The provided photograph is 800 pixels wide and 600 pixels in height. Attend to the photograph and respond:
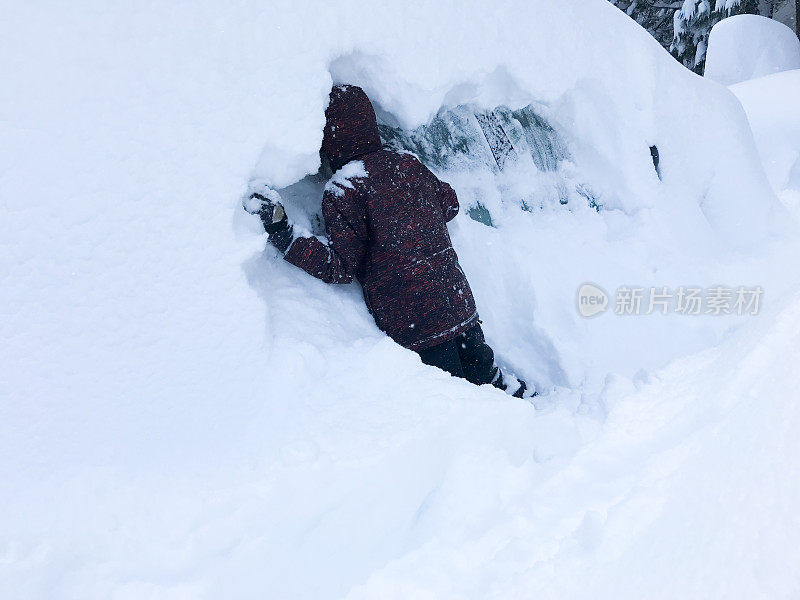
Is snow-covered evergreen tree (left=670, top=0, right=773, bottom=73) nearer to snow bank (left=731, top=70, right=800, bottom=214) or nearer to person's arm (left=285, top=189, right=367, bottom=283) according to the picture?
snow bank (left=731, top=70, right=800, bottom=214)

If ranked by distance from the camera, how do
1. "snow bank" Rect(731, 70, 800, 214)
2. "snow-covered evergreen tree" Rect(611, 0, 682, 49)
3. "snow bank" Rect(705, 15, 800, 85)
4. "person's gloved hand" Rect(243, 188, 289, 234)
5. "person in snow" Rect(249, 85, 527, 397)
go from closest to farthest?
"person's gloved hand" Rect(243, 188, 289, 234) < "person in snow" Rect(249, 85, 527, 397) < "snow bank" Rect(731, 70, 800, 214) < "snow bank" Rect(705, 15, 800, 85) < "snow-covered evergreen tree" Rect(611, 0, 682, 49)

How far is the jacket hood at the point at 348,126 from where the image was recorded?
87.0 inches

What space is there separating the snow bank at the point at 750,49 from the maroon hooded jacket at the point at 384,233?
7341 millimetres

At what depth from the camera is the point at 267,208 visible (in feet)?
6.46

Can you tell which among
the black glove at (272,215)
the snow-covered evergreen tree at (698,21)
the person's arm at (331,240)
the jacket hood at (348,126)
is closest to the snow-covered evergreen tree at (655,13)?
the snow-covered evergreen tree at (698,21)

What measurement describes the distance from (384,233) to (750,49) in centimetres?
772

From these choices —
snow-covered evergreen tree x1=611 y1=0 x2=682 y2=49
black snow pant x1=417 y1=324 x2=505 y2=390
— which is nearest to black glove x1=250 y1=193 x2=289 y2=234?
black snow pant x1=417 y1=324 x2=505 y2=390

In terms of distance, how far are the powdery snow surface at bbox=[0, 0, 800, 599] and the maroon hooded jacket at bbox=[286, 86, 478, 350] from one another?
14 centimetres

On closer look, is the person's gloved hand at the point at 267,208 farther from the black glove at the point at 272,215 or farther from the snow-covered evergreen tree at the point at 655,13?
the snow-covered evergreen tree at the point at 655,13

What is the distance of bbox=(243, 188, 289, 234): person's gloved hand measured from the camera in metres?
1.94

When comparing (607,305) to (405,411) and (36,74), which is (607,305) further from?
(36,74)

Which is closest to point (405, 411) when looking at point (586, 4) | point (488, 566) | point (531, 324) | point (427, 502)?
point (427, 502)

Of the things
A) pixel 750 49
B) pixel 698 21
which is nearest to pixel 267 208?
pixel 750 49

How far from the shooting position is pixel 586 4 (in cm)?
306
